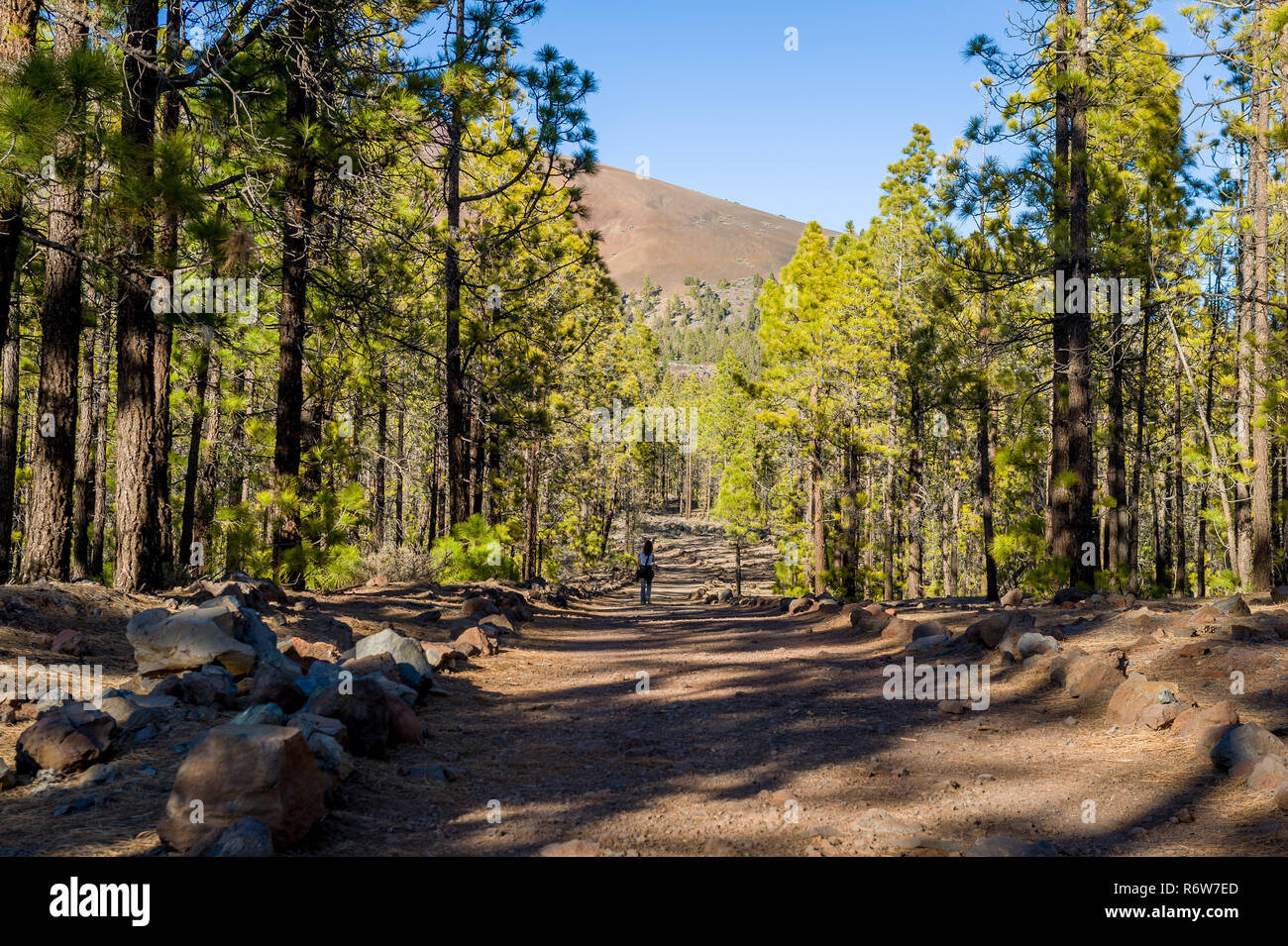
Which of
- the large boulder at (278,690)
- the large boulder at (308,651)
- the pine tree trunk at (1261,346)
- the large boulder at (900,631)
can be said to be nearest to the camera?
the large boulder at (278,690)

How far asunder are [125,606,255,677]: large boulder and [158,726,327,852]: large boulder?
87.5 inches

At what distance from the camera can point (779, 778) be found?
14.9ft

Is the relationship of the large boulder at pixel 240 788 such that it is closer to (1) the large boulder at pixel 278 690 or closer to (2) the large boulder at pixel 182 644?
(1) the large boulder at pixel 278 690

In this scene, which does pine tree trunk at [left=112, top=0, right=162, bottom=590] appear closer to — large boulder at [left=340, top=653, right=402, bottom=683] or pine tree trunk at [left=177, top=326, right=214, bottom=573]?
large boulder at [left=340, top=653, right=402, bottom=683]

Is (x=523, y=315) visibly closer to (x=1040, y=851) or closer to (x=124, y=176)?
(x=124, y=176)

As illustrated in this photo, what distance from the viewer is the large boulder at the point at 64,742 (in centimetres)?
381

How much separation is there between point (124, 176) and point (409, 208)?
10.2 metres

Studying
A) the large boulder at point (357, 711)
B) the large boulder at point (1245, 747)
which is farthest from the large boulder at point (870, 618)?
the large boulder at point (357, 711)

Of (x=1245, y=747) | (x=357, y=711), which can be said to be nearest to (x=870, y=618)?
(x=1245, y=747)

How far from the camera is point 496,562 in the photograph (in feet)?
55.0

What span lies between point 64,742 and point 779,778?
3.62 m

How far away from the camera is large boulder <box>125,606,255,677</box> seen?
5215mm

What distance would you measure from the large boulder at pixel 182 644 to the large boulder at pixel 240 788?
7.29 ft
